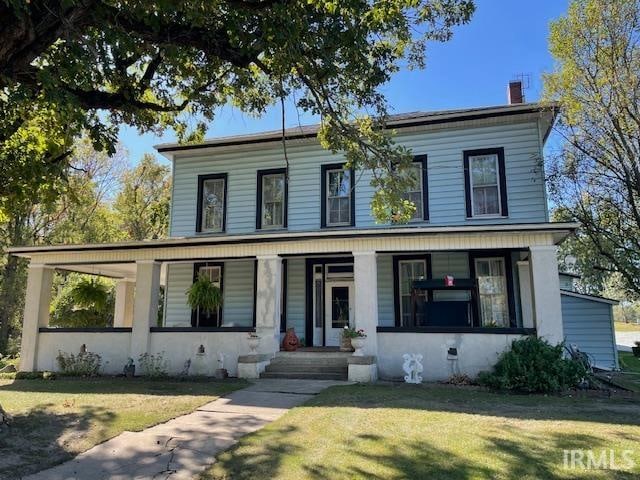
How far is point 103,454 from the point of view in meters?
5.67

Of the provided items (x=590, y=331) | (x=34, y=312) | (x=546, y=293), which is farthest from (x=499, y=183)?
(x=34, y=312)

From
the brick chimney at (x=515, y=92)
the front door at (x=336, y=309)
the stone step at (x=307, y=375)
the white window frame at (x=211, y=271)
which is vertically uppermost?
the brick chimney at (x=515, y=92)

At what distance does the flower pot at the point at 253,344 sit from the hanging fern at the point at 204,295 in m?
2.44

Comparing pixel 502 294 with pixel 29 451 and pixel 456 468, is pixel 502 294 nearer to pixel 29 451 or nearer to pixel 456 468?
pixel 456 468

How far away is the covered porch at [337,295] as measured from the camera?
1106 cm

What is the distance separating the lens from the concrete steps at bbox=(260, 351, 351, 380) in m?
11.5

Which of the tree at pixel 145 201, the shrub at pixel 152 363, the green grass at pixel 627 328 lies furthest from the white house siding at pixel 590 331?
the green grass at pixel 627 328

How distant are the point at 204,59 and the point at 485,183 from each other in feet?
27.3

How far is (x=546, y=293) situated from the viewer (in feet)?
35.0

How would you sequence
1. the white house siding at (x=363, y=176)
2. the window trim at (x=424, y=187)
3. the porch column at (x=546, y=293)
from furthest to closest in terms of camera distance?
the window trim at (x=424, y=187) → the white house siding at (x=363, y=176) → the porch column at (x=546, y=293)

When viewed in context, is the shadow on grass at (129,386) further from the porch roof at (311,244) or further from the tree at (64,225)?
the tree at (64,225)

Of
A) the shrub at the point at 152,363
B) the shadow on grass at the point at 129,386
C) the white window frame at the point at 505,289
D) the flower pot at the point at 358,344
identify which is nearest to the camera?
the shadow on grass at the point at 129,386

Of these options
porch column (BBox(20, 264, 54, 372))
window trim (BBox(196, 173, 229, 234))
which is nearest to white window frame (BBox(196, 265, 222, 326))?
window trim (BBox(196, 173, 229, 234))

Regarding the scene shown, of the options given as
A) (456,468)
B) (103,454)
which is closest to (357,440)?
(456,468)
